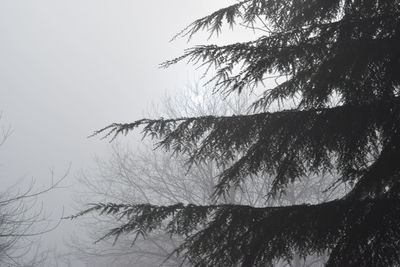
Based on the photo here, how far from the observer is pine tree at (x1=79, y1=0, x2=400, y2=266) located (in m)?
2.06

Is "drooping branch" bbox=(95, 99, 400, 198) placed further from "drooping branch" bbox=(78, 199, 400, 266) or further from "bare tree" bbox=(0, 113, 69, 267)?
"bare tree" bbox=(0, 113, 69, 267)

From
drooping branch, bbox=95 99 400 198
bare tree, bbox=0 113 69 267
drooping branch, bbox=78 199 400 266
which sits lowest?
drooping branch, bbox=78 199 400 266

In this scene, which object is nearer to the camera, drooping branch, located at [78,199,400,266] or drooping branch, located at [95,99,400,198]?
drooping branch, located at [78,199,400,266]

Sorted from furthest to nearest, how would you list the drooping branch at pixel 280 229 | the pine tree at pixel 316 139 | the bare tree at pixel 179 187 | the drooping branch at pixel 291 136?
the bare tree at pixel 179 187, the drooping branch at pixel 291 136, the pine tree at pixel 316 139, the drooping branch at pixel 280 229

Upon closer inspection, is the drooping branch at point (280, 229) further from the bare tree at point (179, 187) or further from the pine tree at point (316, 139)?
the bare tree at point (179, 187)

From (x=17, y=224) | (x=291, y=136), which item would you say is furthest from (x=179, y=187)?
(x=291, y=136)

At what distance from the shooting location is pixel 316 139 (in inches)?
93.0

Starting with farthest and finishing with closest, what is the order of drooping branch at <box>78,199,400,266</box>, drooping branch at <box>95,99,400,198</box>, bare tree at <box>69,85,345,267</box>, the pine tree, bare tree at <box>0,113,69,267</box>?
bare tree at <box>69,85,345,267</box> < bare tree at <box>0,113,69,267</box> < drooping branch at <box>95,99,400,198</box> < the pine tree < drooping branch at <box>78,199,400,266</box>

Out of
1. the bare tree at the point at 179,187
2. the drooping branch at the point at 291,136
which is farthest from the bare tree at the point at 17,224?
the drooping branch at the point at 291,136

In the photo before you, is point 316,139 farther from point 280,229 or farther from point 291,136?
point 280,229

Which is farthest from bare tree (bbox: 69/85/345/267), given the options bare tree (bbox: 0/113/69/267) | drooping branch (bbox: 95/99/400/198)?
drooping branch (bbox: 95/99/400/198)

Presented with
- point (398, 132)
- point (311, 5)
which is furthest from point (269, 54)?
point (398, 132)

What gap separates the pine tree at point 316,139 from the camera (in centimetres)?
206

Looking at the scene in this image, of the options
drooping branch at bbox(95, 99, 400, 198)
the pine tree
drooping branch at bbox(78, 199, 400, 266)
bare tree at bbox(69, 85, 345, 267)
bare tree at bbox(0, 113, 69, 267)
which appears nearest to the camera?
drooping branch at bbox(78, 199, 400, 266)
